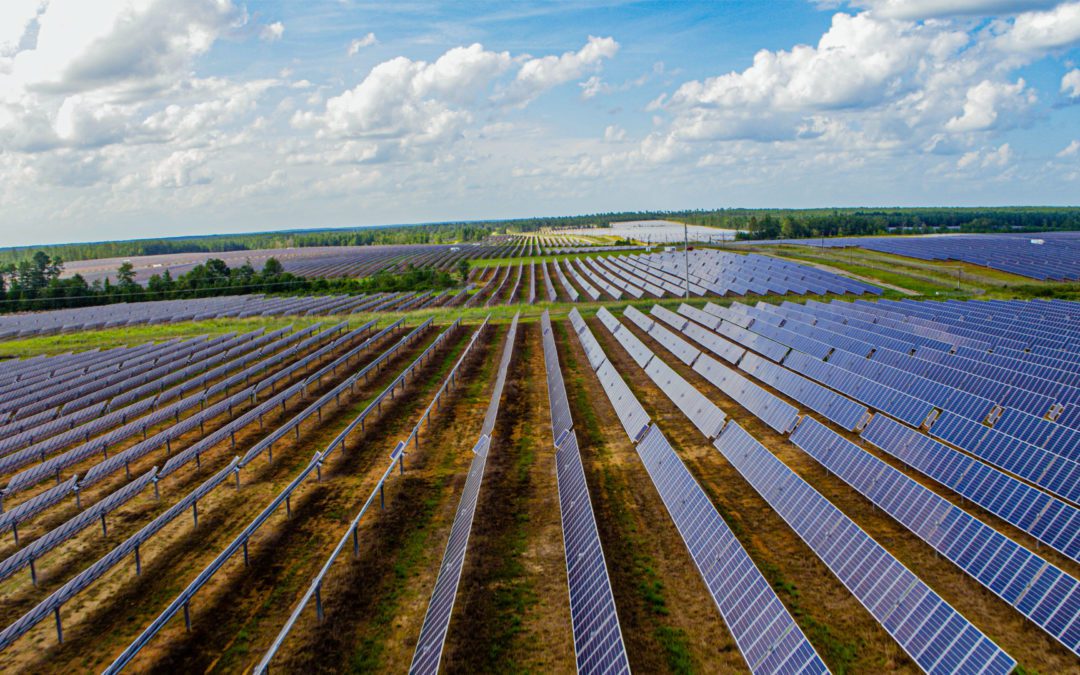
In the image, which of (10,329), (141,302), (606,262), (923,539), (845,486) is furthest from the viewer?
(606,262)

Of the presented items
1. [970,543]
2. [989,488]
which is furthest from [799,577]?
[989,488]

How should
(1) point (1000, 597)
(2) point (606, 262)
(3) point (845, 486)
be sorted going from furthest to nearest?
(2) point (606, 262), (3) point (845, 486), (1) point (1000, 597)

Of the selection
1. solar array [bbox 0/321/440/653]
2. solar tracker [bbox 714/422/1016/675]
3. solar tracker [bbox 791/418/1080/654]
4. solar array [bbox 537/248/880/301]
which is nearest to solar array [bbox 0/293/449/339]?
solar array [bbox 537/248/880/301]

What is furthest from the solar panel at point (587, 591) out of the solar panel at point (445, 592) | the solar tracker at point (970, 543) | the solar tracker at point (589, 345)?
the solar tracker at point (589, 345)

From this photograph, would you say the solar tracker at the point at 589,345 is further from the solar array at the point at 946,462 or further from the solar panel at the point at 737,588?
the solar panel at the point at 737,588

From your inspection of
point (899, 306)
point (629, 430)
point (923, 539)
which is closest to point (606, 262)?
point (899, 306)

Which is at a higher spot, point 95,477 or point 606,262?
point 606,262

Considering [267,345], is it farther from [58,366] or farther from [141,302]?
[141,302]

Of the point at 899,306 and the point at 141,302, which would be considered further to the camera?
the point at 141,302
